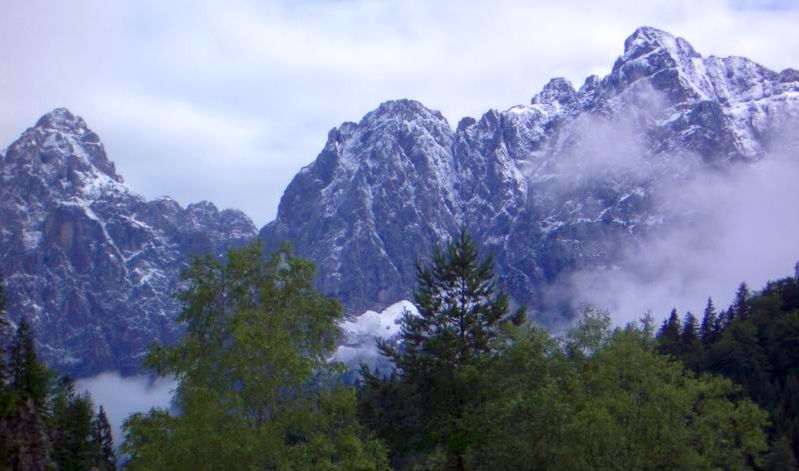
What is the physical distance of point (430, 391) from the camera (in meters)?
48.4

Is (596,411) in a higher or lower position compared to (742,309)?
lower

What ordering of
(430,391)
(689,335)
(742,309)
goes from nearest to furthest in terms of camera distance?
(430,391) < (689,335) < (742,309)

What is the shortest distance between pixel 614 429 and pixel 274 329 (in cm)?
1276

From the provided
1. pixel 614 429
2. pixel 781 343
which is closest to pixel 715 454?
pixel 614 429

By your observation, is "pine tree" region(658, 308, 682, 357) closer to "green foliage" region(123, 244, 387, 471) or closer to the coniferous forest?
the coniferous forest

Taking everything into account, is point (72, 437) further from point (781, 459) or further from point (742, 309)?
point (742, 309)

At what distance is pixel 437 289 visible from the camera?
53.0 meters

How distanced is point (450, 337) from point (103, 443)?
73216 mm

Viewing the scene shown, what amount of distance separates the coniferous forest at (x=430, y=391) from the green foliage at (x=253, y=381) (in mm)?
53

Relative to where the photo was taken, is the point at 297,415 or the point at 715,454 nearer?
the point at 297,415

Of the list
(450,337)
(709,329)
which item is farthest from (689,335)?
(450,337)

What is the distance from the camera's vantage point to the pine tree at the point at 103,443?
3698 inches

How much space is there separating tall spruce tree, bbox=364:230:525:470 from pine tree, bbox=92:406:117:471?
167ft

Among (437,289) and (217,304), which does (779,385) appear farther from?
(217,304)
